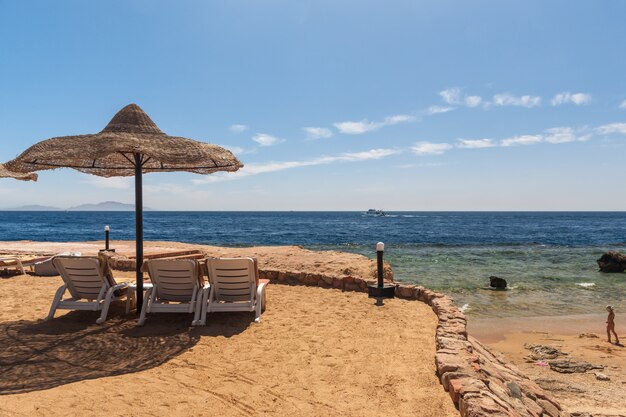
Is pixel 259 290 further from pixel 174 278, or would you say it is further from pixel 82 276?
pixel 82 276

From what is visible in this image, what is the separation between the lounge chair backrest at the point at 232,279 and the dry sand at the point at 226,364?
34cm

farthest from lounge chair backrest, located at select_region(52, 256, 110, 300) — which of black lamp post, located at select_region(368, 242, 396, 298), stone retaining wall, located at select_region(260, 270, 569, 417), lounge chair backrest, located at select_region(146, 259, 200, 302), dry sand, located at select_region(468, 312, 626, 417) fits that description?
dry sand, located at select_region(468, 312, 626, 417)

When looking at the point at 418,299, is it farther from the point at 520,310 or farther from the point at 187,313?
the point at 520,310

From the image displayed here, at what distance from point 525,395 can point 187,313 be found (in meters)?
4.71

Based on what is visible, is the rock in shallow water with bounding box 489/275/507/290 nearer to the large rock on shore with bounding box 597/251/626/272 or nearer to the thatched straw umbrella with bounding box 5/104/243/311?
the large rock on shore with bounding box 597/251/626/272

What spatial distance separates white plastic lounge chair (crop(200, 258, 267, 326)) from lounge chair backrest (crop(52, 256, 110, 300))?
158cm

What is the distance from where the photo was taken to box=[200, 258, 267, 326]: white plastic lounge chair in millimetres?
5934

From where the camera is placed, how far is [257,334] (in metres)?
5.44

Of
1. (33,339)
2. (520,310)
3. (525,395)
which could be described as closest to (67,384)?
(33,339)

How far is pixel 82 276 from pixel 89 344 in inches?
57.1

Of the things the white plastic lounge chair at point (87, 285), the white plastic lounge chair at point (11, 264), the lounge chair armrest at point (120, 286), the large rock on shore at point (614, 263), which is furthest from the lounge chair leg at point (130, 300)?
the large rock on shore at point (614, 263)

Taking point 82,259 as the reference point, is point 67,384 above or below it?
below

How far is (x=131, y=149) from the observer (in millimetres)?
5148

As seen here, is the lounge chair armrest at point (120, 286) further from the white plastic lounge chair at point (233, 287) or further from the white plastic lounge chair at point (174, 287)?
the white plastic lounge chair at point (233, 287)
